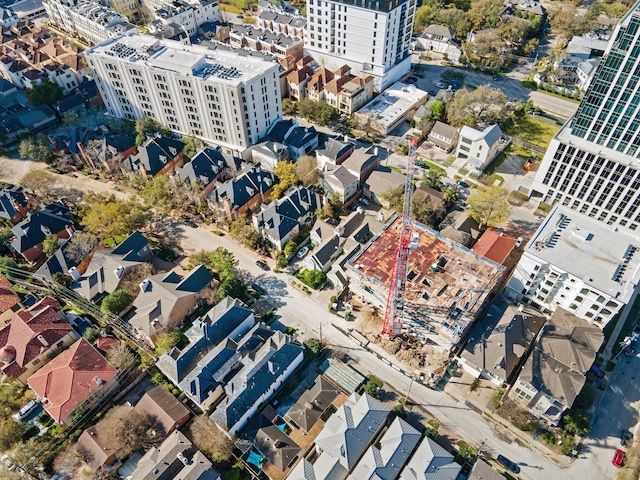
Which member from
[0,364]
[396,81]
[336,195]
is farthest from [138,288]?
[396,81]

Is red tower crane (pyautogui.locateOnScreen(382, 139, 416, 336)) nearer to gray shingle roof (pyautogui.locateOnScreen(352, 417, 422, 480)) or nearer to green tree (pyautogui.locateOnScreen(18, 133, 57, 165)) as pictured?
gray shingle roof (pyautogui.locateOnScreen(352, 417, 422, 480))

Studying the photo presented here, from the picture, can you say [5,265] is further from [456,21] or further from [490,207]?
[456,21]

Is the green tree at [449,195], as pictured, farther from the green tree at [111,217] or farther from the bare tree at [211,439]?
the green tree at [111,217]

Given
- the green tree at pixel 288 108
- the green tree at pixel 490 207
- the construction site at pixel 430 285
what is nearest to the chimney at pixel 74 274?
the construction site at pixel 430 285

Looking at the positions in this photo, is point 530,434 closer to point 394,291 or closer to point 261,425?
point 394,291

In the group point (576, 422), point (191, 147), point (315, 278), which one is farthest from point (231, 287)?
point (576, 422)

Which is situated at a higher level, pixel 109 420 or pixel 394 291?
pixel 394 291
